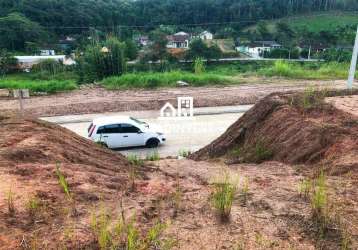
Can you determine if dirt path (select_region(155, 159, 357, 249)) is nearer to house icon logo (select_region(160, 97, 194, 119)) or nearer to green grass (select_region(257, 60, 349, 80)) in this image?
house icon logo (select_region(160, 97, 194, 119))

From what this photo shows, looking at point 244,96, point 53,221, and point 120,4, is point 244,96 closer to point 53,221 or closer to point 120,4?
point 53,221

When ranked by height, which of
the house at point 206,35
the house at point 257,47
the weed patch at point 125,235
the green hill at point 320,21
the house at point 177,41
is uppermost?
the green hill at point 320,21

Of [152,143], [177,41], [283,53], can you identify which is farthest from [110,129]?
[177,41]

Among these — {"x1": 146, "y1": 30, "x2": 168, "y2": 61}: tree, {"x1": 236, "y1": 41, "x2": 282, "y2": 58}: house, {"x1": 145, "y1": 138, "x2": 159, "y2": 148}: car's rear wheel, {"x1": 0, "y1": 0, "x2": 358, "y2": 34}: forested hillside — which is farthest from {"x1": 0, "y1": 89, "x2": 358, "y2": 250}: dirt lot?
{"x1": 0, "y1": 0, "x2": 358, "y2": 34}: forested hillside

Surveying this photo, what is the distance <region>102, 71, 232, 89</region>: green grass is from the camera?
77.6ft

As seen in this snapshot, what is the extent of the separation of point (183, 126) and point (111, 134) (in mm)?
4539

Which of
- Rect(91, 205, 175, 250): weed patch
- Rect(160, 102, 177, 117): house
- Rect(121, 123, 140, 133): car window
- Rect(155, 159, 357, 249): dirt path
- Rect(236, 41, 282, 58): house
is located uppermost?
Rect(236, 41, 282, 58): house

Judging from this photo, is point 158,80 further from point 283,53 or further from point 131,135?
point 283,53

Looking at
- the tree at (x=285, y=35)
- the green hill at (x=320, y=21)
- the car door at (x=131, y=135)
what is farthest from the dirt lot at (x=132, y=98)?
the green hill at (x=320, y=21)

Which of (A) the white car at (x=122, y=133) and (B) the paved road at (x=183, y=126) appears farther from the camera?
(B) the paved road at (x=183, y=126)

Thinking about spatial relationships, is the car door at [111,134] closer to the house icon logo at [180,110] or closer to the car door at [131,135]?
the car door at [131,135]

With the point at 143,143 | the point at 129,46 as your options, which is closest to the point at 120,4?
the point at 129,46

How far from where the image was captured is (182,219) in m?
4.52

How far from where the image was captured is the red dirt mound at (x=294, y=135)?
6.99 metres
